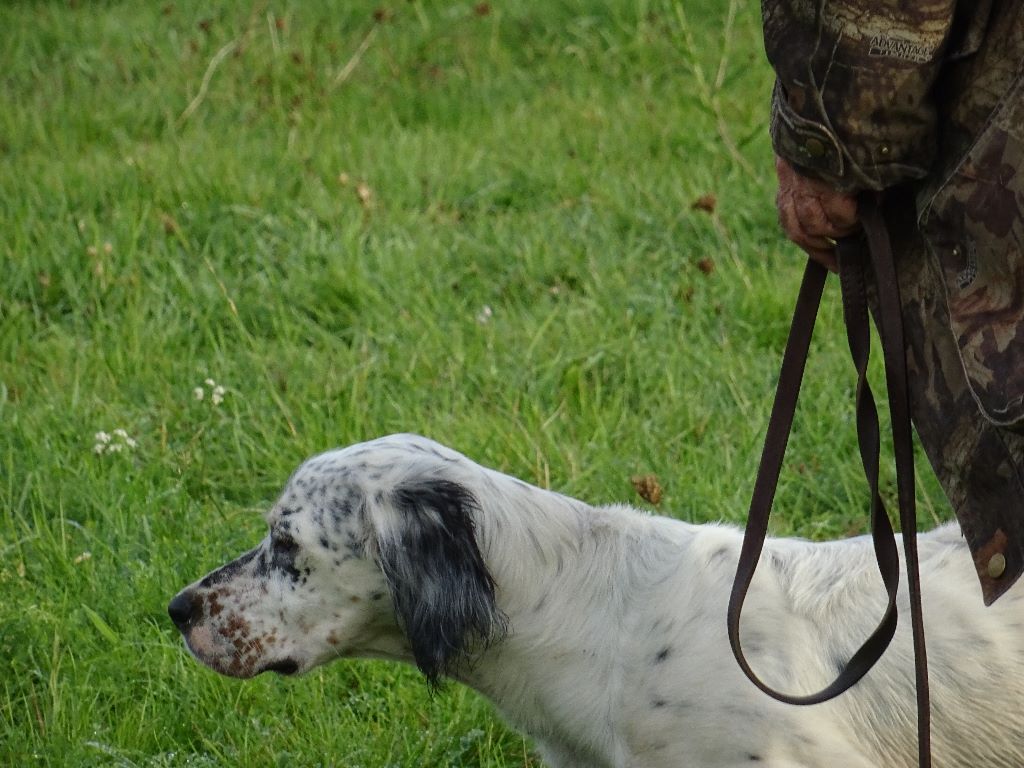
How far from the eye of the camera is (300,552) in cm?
293

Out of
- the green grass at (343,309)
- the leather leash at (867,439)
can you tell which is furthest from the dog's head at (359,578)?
the leather leash at (867,439)

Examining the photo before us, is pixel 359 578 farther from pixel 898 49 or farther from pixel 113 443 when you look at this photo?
pixel 113 443

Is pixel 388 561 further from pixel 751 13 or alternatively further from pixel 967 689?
pixel 751 13

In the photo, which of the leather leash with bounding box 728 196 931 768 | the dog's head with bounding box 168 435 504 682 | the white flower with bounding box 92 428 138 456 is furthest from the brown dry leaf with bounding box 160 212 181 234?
the leather leash with bounding box 728 196 931 768

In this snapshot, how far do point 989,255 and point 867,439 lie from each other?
1.57 ft

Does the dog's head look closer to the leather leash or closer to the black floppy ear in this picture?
the black floppy ear

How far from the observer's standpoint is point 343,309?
5207mm

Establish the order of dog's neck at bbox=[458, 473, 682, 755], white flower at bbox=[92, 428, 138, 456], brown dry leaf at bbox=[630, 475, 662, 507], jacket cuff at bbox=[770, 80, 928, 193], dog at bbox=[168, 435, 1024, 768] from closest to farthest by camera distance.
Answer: jacket cuff at bbox=[770, 80, 928, 193] < dog at bbox=[168, 435, 1024, 768] < dog's neck at bbox=[458, 473, 682, 755] < brown dry leaf at bbox=[630, 475, 662, 507] < white flower at bbox=[92, 428, 138, 456]

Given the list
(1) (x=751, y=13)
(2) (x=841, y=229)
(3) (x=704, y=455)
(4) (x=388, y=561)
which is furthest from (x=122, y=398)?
(1) (x=751, y=13)

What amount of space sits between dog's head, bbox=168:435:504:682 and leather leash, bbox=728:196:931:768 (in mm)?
590

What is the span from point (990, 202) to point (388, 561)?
131 cm

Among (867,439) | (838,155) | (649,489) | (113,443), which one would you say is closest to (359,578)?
(867,439)

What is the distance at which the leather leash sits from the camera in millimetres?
2277

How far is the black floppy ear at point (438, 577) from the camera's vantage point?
9.16 ft
